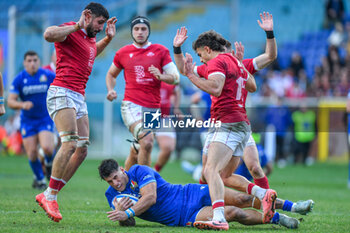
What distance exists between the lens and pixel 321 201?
10.3 metres

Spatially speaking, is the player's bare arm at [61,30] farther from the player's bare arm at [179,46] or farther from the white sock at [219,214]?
the white sock at [219,214]

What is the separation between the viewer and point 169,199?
6801 mm

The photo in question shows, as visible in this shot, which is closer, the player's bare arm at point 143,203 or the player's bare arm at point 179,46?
the player's bare arm at point 143,203

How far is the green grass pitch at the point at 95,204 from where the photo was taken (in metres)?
6.69

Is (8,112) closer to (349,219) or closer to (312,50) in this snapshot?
(312,50)

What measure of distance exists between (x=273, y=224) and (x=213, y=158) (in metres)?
1.27

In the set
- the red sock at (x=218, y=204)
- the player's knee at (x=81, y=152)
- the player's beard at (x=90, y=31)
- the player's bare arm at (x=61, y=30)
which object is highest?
the player's beard at (x=90, y=31)

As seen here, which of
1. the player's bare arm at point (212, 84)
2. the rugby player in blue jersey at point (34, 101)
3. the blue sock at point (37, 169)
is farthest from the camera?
the rugby player in blue jersey at point (34, 101)

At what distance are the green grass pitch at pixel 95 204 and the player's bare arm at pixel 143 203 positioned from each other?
0.50ft

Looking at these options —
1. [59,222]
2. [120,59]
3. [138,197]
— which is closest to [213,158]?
[138,197]

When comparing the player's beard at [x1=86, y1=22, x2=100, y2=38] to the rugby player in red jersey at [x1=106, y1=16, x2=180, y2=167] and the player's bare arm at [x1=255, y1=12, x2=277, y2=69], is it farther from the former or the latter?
the player's bare arm at [x1=255, y1=12, x2=277, y2=69]

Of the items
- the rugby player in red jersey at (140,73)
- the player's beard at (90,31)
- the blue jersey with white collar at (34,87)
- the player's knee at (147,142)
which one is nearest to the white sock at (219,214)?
the player's beard at (90,31)

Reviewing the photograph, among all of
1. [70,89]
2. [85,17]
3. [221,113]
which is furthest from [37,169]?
[221,113]

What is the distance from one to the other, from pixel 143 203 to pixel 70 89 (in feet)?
6.50
